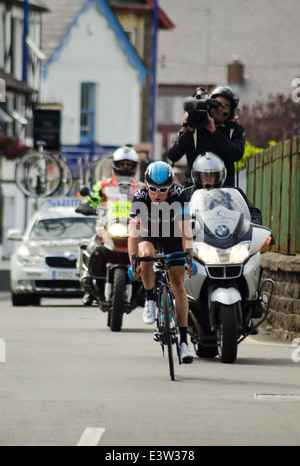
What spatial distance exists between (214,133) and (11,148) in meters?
27.2

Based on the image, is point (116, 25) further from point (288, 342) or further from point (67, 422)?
point (67, 422)

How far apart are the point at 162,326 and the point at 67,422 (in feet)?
10.0

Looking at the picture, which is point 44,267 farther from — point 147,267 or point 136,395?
point 136,395

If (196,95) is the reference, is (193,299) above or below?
below

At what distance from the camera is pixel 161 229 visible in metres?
12.4

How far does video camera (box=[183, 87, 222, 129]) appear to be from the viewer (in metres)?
13.7

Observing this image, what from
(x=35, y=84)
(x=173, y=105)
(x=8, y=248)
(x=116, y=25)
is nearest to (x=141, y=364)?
(x=8, y=248)

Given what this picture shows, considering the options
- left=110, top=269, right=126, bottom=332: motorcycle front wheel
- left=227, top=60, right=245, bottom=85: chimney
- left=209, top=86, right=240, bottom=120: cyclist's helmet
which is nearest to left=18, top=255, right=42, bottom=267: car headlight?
left=110, top=269, right=126, bottom=332: motorcycle front wheel

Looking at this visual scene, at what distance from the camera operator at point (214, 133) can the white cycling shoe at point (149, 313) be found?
213 cm

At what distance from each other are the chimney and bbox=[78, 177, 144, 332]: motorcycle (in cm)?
6938

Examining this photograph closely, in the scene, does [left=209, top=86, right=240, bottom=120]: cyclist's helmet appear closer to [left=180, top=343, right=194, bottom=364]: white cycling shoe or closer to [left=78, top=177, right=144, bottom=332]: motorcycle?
[left=180, top=343, right=194, bottom=364]: white cycling shoe

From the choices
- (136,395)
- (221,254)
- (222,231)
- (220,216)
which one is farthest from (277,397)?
(220,216)

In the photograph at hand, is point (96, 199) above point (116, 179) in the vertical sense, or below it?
below

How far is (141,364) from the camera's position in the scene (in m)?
12.9
